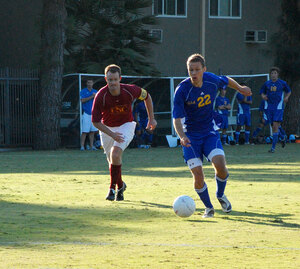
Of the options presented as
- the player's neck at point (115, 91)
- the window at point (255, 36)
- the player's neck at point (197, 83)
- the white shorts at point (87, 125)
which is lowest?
the white shorts at point (87, 125)

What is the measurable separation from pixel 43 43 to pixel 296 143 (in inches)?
367

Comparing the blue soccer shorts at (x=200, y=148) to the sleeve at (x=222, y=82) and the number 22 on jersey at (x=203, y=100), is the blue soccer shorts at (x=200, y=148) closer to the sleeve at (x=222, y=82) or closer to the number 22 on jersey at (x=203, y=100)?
the number 22 on jersey at (x=203, y=100)

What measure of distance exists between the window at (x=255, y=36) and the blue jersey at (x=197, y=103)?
→ 28239 millimetres

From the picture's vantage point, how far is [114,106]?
10.9 metres

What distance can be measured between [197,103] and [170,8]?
26679 mm

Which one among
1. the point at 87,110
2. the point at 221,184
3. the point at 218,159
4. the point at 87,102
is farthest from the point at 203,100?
the point at 87,110

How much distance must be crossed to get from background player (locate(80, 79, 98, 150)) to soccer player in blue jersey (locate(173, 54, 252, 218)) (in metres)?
14.2

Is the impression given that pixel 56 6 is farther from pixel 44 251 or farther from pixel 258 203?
pixel 44 251

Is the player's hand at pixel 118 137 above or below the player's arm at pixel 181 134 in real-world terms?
below

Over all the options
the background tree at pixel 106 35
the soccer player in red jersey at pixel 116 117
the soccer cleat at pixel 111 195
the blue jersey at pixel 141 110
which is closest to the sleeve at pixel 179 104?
the soccer player in red jersey at pixel 116 117

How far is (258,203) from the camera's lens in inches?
412

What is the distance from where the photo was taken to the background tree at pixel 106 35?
2786 cm

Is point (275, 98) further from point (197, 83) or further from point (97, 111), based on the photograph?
point (197, 83)

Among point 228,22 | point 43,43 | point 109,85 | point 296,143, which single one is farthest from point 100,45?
point 109,85
